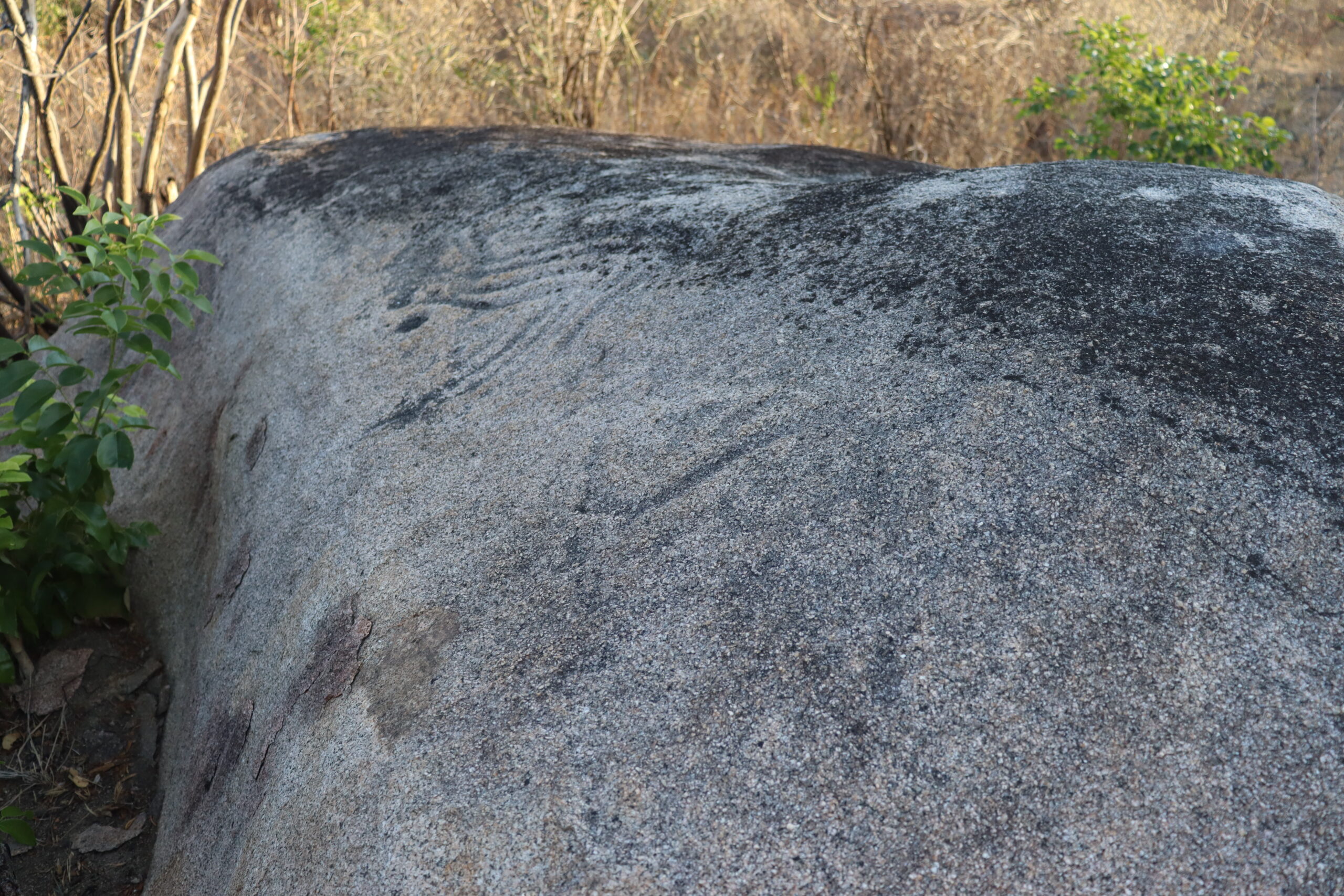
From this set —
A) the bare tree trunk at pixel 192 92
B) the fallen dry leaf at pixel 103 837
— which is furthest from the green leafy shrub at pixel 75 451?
the bare tree trunk at pixel 192 92

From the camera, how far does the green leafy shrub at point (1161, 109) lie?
4.25 meters

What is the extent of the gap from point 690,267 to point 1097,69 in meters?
3.60

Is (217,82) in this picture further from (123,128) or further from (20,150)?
(20,150)

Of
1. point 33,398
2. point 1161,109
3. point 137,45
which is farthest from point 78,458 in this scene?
point 1161,109

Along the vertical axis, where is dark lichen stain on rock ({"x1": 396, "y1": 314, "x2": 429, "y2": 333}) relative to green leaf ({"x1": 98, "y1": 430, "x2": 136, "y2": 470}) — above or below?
above

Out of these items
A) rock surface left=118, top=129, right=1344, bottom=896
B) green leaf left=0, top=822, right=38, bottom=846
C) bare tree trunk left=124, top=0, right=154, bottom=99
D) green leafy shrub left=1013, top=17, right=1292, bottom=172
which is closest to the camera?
rock surface left=118, top=129, right=1344, bottom=896

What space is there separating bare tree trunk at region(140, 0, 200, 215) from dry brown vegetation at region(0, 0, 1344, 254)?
105 centimetres

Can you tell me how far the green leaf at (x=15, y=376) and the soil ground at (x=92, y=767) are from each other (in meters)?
0.71

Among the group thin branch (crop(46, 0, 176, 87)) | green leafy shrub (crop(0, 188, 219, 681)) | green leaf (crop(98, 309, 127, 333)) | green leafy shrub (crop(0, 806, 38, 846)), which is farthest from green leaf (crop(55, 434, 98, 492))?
thin branch (crop(46, 0, 176, 87))

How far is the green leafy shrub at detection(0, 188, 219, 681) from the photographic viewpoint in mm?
1961

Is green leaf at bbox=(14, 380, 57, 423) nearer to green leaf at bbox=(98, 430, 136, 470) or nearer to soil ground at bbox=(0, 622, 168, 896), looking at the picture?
green leaf at bbox=(98, 430, 136, 470)

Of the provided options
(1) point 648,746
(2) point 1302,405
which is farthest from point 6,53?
(2) point 1302,405

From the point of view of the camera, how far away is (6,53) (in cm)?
427

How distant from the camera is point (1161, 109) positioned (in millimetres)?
4316
